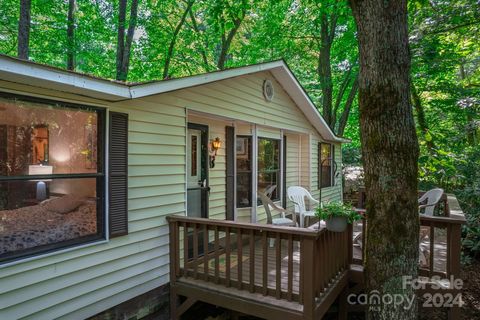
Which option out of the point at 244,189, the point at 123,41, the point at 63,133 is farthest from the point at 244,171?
the point at 123,41

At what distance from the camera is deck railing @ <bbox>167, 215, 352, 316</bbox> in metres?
3.10

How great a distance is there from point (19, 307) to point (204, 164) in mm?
3217

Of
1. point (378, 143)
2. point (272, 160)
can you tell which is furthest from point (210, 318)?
point (272, 160)

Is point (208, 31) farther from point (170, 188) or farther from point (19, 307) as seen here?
point (19, 307)

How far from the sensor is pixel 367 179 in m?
2.69

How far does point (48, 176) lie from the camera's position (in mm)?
2857

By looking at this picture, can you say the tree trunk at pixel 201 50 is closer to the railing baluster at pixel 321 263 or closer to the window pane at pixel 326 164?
the window pane at pixel 326 164

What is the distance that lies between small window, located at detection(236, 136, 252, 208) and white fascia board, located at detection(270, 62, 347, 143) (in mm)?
1635

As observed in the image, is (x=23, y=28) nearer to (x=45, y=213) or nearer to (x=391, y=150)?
(x=45, y=213)

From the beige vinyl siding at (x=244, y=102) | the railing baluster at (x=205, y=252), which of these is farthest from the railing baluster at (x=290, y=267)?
the beige vinyl siding at (x=244, y=102)

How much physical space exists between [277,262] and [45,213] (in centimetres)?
231

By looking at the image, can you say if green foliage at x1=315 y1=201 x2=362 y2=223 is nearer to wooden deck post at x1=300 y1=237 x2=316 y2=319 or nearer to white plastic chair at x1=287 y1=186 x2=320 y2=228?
wooden deck post at x1=300 y1=237 x2=316 y2=319

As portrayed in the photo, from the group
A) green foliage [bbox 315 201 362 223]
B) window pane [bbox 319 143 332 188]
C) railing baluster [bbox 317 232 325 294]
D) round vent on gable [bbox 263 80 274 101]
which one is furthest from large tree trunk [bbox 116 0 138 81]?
railing baluster [bbox 317 232 325 294]

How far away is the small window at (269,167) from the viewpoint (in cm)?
673
